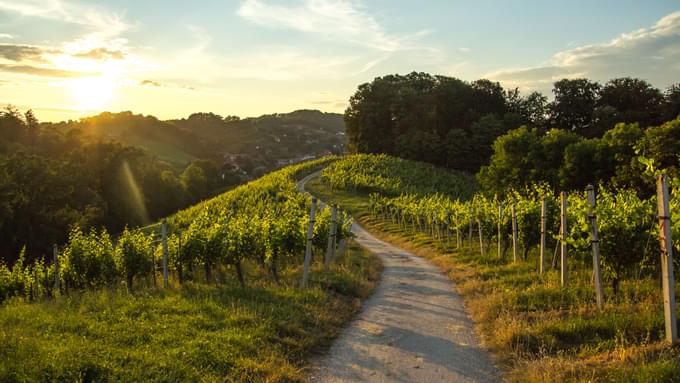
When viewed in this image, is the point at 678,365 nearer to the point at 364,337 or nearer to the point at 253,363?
the point at 364,337

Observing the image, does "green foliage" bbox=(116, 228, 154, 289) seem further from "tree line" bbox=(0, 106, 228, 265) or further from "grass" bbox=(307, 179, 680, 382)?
"tree line" bbox=(0, 106, 228, 265)

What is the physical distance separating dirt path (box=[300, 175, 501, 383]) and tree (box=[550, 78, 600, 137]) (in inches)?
2768

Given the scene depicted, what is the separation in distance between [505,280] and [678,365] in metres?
7.65

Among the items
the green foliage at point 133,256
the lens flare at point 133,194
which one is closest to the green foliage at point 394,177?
the lens flare at point 133,194

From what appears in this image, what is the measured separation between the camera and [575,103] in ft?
247

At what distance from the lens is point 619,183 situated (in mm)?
35875

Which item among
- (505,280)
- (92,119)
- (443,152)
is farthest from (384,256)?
(92,119)

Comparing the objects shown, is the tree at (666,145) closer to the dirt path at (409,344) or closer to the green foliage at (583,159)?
the green foliage at (583,159)

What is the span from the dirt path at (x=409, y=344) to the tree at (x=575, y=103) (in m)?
70.3

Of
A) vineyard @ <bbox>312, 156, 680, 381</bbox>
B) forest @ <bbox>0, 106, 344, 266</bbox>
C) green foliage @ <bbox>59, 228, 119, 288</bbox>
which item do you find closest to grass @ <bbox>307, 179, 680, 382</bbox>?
vineyard @ <bbox>312, 156, 680, 381</bbox>

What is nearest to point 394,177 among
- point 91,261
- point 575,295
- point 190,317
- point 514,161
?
point 514,161

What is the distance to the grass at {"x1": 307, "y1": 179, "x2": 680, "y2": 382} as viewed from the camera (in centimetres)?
695

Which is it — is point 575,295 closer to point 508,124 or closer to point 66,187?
point 66,187

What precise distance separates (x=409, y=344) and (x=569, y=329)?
2930 mm
